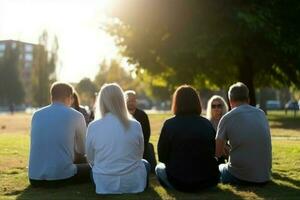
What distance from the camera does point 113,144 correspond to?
26.6 ft

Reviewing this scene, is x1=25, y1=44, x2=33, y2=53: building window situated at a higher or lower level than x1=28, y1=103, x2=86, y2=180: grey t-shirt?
higher

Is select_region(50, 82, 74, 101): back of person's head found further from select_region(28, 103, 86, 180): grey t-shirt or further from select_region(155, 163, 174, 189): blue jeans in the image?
select_region(155, 163, 174, 189): blue jeans

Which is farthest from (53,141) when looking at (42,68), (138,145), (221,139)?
(42,68)

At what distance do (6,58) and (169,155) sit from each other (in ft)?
356

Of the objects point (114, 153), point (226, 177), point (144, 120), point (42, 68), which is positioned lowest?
point (226, 177)

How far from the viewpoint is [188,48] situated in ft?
93.1

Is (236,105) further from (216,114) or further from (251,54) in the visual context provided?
(251,54)

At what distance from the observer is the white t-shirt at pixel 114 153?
26.6 ft

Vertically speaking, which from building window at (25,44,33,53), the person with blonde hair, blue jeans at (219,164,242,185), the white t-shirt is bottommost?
blue jeans at (219,164,242,185)

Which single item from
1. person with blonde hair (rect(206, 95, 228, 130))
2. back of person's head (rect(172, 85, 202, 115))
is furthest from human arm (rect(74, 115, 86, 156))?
person with blonde hair (rect(206, 95, 228, 130))

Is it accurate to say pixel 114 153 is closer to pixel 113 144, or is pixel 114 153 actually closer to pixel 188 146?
pixel 113 144

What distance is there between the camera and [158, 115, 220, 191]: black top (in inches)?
Result: 322

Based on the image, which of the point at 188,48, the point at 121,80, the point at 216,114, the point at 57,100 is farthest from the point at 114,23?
the point at 121,80

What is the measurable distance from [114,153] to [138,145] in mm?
376
